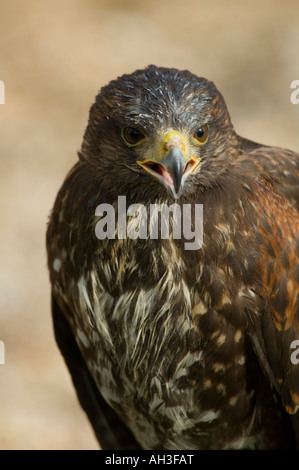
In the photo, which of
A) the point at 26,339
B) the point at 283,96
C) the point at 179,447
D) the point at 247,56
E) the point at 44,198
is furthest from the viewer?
the point at 247,56

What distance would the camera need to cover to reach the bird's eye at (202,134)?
3564 mm

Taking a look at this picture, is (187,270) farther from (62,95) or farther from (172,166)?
(62,95)

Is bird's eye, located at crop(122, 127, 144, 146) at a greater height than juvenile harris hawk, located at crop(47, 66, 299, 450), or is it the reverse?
bird's eye, located at crop(122, 127, 144, 146)

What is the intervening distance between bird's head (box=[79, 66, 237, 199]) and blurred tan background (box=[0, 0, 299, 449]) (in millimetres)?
3531

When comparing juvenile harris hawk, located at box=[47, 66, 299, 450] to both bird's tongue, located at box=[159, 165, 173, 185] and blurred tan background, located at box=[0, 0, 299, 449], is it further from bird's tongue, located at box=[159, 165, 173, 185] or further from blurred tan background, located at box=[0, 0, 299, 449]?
blurred tan background, located at box=[0, 0, 299, 449]

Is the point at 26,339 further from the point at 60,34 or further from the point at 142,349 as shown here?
the point at 60,34

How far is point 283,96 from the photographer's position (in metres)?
9.70

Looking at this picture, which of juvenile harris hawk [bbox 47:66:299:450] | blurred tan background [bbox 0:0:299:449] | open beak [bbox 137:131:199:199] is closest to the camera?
open beak [bbox 137:131:199:199]

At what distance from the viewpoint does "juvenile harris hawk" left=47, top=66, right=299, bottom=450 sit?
11.8ft

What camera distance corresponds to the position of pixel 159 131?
3.49 meters

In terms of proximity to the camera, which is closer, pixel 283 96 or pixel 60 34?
pixel 283 96

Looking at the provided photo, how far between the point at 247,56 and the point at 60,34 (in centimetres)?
220

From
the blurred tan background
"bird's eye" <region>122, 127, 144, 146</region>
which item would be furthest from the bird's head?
the blurred tan background
